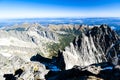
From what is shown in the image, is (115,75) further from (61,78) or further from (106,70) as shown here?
(61,78)

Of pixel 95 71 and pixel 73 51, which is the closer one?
pixel 95 71

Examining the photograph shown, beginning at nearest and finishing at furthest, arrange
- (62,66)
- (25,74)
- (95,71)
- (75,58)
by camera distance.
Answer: (95,71) < (25,74) < (62,66) < (75,58)

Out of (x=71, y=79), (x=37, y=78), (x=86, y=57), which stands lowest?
(x=86, y=57)

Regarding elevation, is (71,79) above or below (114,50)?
above

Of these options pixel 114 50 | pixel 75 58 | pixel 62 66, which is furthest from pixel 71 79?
pixel 114 50

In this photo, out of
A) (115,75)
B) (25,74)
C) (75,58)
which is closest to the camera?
(115,75)

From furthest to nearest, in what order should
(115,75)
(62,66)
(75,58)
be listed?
(75,58), (62,66), (115,75)

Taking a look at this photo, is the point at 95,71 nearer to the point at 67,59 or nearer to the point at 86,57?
the point at 67,59

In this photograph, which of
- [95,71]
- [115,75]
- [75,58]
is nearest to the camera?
[115,75]

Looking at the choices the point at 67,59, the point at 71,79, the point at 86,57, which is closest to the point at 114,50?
the point at 86,57
